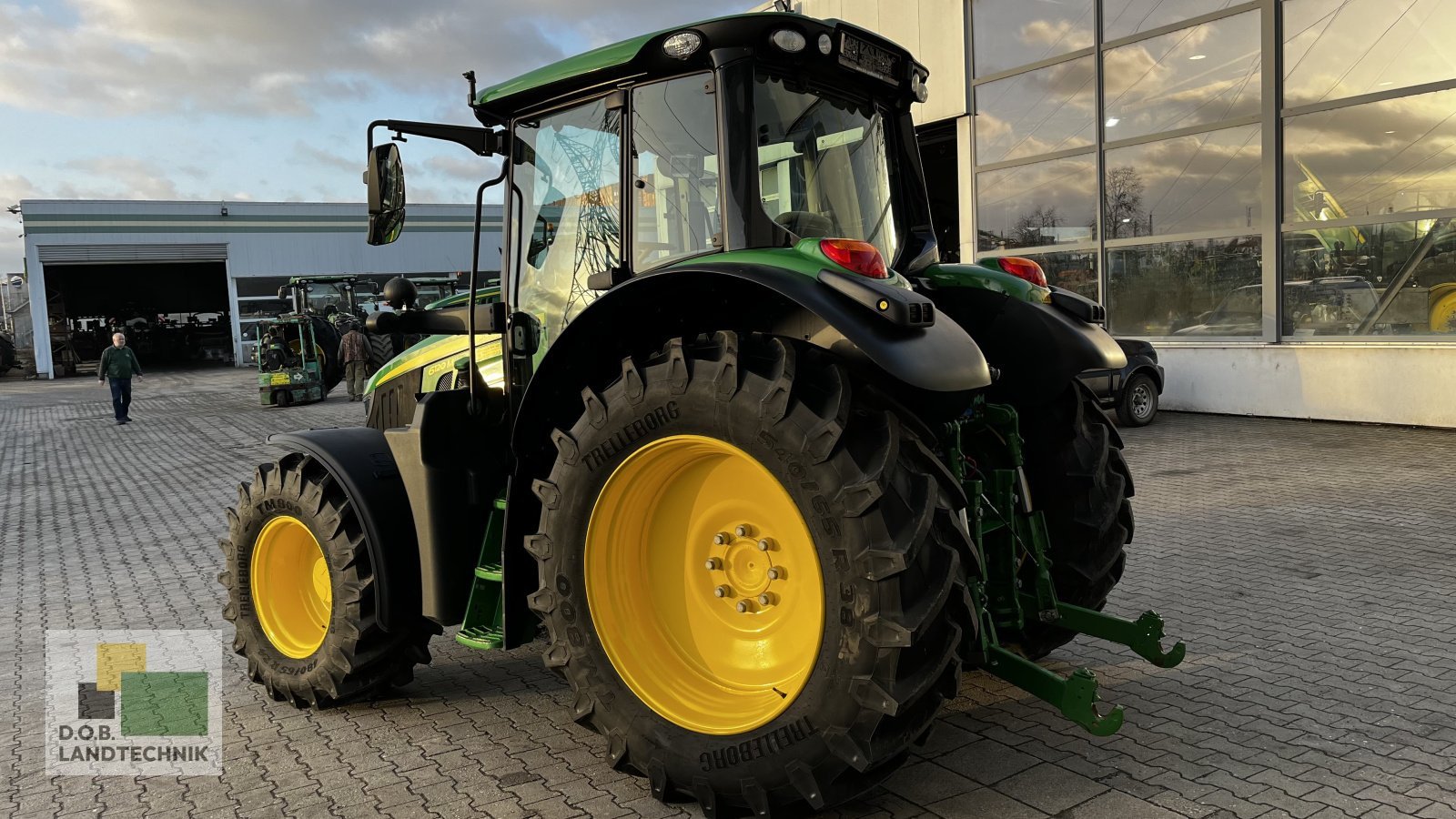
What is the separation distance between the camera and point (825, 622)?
9.23 ft

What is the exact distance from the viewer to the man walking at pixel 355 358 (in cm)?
2012

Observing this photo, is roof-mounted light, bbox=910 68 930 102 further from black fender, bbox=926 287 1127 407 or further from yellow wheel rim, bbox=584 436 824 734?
yellow wheel rim, bbox=584 436 824 734

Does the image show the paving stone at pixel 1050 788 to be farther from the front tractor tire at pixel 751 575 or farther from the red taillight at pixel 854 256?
the red taillight at pixel 854 256

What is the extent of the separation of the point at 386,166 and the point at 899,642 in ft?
8.15

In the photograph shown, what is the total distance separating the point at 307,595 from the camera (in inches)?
177

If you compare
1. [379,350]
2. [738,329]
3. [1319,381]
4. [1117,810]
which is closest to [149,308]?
[379,350]

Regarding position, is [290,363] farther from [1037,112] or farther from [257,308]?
[257,308]

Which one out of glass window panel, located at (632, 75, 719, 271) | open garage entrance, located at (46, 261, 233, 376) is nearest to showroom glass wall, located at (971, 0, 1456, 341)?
glass window panel, located at (632, 75, 719, 271)

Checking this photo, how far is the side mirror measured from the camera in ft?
12.0

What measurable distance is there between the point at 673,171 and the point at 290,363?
20760 mm

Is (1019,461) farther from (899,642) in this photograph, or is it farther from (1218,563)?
(1218,563)

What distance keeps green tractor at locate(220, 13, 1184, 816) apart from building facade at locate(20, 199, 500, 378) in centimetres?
3333

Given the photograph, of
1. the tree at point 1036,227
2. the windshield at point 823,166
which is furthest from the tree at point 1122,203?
the windshield at point 823,166

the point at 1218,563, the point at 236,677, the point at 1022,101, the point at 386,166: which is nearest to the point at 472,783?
the point at 236,677
